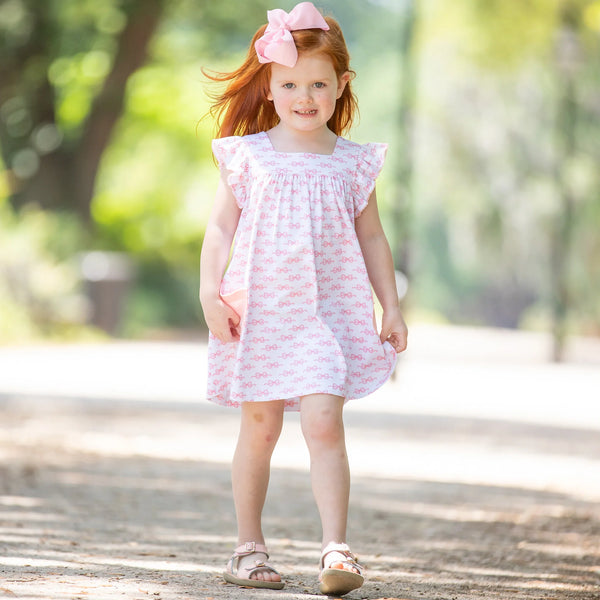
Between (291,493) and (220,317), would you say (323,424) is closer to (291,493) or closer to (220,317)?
(220,317)

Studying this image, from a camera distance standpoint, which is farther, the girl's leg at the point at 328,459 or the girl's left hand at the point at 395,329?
the girl's left hand at the point at 395,329

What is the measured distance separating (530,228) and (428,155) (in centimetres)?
393

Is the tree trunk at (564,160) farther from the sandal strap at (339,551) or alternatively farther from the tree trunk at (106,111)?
the sandal strap at (339,551)

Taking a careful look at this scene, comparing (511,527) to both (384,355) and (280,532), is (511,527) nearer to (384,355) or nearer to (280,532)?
(280,532)

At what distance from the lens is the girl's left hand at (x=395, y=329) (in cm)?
406

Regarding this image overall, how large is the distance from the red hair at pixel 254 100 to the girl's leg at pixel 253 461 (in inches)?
38.5

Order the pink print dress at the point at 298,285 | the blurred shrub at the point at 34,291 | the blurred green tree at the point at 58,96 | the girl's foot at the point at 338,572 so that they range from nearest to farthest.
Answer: the girl's foot at the point at 338,572, the pink print dress at the point at 298,285, the blurred shrub at the point at 34,291, the blurred green tree at the point at 58,96

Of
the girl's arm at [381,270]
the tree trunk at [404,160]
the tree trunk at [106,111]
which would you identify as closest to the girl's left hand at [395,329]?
the girl's arm at [381,270]

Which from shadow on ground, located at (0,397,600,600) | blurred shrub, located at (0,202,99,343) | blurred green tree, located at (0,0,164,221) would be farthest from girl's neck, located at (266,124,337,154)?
blurred green tree, located at (0,0,164,221)

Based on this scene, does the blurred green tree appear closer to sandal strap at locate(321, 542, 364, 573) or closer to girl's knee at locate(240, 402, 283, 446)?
girl's knee at locate(240, 402, 283, 446)

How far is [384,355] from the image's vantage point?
3986 millimetres

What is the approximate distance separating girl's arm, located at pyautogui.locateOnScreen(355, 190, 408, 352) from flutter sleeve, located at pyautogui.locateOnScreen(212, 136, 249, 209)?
38 cm

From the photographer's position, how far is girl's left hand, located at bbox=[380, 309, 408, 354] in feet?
13.3

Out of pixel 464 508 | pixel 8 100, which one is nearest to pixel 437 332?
pixel 8 100
